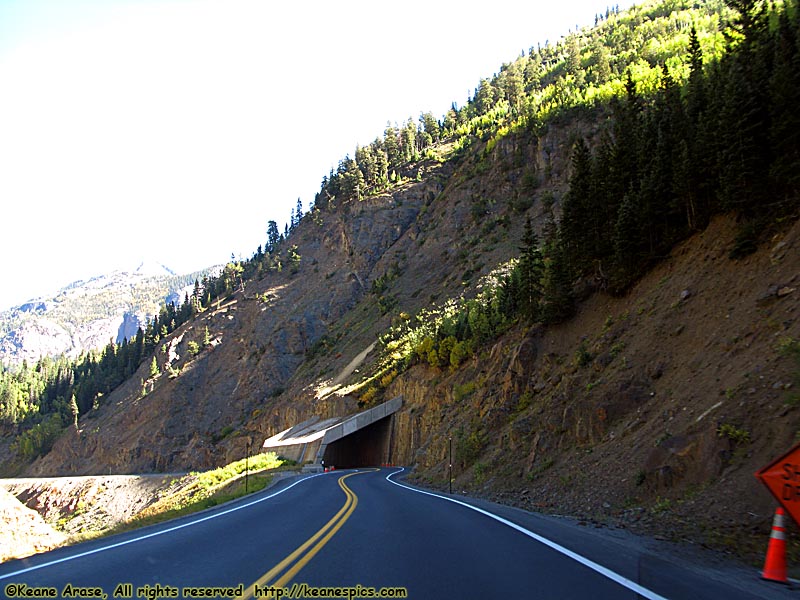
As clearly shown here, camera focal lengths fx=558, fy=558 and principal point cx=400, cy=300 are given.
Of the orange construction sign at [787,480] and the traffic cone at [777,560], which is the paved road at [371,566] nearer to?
the traffic cone at [777,560]

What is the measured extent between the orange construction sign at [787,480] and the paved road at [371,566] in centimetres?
96

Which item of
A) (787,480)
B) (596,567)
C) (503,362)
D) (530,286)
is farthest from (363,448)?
(787,480)

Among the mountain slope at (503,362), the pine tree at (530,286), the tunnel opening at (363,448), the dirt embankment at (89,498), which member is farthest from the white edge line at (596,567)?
the dirt embankment at (89,498)

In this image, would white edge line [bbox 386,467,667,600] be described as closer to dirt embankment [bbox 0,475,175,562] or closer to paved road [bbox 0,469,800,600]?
paved road [bbox 0,469,800,600]

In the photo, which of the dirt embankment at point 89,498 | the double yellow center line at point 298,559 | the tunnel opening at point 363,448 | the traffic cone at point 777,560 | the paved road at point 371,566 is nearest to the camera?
the paved road at point 371,566

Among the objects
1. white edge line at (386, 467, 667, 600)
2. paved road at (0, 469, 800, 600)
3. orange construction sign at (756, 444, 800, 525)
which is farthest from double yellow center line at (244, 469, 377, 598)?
orange construction sign at (756, 444, 800, 525)

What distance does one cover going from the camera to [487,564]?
675 cm

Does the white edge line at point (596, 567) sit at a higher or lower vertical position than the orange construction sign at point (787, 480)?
lower

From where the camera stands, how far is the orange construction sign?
6.29 m

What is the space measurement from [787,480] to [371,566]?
193 inches

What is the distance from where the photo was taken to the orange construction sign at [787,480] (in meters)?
6.29

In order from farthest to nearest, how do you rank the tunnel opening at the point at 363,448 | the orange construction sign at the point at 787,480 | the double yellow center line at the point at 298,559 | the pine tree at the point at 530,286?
the tunnel opening at the point at 363,448 → the pine tree at the point at 530,286 → the orange construction sign at the point at 787,480 → the double yellow center line at the point at 298,559

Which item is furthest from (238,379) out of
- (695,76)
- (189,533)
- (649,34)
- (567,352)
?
(649,34)

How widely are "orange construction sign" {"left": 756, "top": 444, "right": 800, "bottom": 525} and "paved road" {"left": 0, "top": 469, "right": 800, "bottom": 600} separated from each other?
96cm
